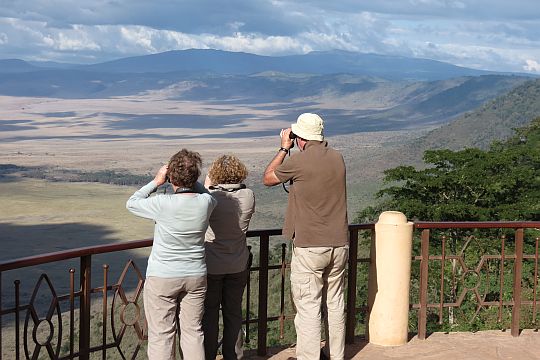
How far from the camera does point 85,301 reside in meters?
5.95

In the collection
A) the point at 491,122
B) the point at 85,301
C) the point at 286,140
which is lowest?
the point at 85,301

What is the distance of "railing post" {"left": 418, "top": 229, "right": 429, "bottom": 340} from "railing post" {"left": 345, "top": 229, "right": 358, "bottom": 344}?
0.57 meters

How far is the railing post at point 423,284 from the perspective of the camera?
7.22 m

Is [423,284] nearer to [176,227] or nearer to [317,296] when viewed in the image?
[317,296]

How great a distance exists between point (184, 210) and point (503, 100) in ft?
511

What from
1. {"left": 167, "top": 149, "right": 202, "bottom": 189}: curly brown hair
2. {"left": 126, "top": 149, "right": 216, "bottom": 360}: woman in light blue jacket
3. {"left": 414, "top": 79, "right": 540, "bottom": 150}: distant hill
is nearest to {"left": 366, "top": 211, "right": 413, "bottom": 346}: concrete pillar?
{"left": 126, "top": 149, "right": 216, "bottom": 360}: woman in light blue jacket

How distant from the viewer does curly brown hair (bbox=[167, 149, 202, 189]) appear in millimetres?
5238

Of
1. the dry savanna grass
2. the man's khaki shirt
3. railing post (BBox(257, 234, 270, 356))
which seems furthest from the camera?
the dry savanna grass

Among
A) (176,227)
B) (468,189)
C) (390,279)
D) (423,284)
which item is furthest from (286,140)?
(468,189)

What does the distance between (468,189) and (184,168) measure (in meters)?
29.0

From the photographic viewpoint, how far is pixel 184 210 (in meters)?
5.30

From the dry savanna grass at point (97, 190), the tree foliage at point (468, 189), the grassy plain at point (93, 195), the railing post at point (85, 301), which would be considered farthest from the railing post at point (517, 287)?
the dry savanna grass at point (97, 190)

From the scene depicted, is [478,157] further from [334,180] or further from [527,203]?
[334,180]

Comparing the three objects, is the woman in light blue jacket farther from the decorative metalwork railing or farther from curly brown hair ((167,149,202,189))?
the decorative metalwork railing
